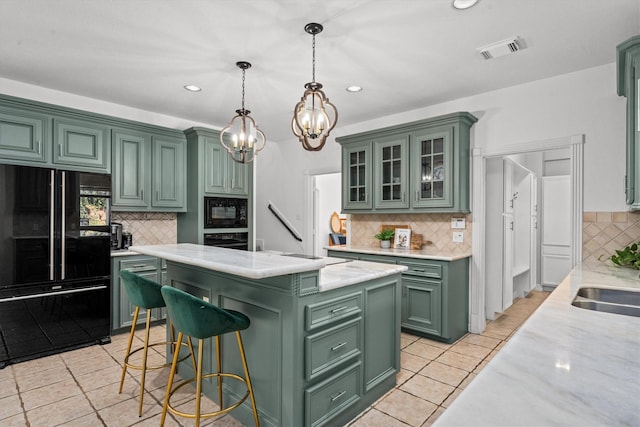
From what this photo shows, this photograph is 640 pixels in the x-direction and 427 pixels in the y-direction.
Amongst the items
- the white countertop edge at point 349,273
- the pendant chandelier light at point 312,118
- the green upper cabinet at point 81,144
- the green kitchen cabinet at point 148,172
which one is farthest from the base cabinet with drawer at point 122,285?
the pendant chandelier light at point 312,118

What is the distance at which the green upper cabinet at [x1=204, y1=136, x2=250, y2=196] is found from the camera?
4.43 meters

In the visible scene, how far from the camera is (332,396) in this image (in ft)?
6.61

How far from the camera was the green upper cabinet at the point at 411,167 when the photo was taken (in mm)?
3676

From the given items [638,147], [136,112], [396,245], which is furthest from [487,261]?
[136,112]

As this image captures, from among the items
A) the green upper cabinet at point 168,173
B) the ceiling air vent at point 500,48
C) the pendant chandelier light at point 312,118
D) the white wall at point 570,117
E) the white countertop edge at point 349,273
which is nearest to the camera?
the white countertop edge at point 349,273

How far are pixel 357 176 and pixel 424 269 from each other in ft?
5.00

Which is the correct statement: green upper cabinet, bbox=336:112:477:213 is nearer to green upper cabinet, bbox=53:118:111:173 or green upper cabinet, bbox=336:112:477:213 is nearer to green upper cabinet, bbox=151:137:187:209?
green upper cabinet, bbox=151:137:187:209

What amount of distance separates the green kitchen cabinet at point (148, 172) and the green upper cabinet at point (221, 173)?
33cm

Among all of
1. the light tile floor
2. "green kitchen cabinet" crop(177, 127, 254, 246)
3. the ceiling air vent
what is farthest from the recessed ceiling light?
"green kitchen cabinet" crop(177, 127, 254, 246)

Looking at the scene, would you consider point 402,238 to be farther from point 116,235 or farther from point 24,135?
point 24,135

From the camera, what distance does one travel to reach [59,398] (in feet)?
8.13

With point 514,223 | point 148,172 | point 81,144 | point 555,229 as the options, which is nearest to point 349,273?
point 148,172

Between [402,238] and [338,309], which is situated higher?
[402,238]

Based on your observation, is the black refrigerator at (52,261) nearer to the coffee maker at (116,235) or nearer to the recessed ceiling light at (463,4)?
the coffee maker at (116,235)
